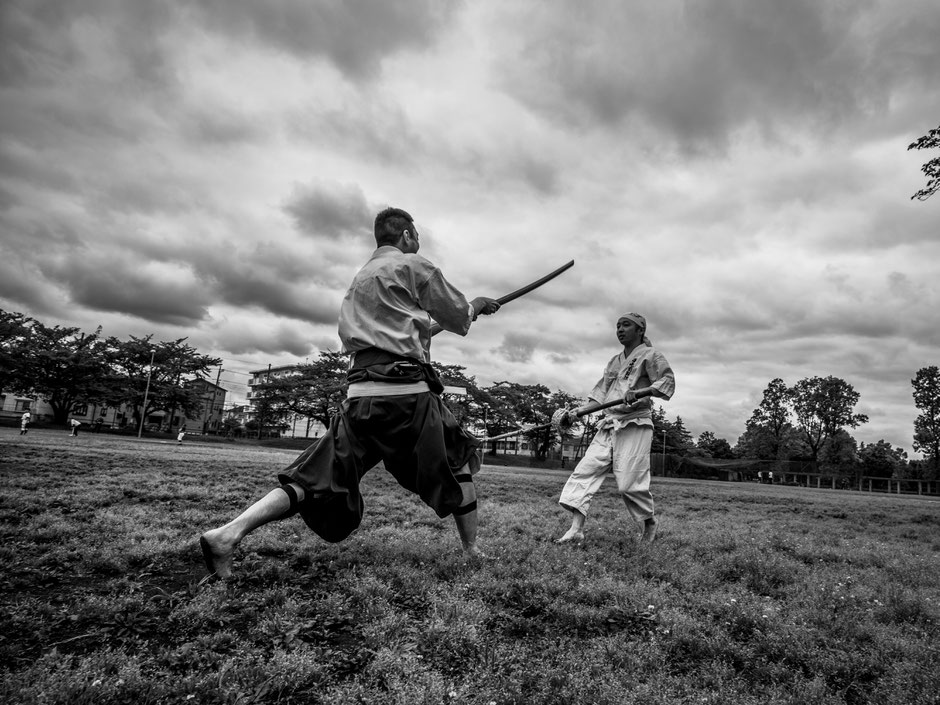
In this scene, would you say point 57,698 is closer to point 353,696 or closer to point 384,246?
point 353,696

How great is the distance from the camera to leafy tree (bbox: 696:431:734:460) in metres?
87.2

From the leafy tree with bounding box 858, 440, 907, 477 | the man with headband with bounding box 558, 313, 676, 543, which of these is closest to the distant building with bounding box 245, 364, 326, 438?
the man with headband with bounding box 558, 313, 676, 543

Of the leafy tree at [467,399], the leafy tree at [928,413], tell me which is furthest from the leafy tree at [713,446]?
the leafy tree at [467,399]

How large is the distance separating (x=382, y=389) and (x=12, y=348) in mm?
55889

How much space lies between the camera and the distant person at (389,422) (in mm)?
3355

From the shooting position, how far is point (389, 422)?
358 centimetres

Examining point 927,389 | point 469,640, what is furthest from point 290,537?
point 927,389

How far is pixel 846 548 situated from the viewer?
19.7ft

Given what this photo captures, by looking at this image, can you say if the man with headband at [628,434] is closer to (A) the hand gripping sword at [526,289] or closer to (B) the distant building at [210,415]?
(A) the hand gripping sword at [526,289]

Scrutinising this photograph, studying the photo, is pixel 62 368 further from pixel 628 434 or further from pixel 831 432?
pixel 831 432

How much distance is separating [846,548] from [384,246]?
583cm

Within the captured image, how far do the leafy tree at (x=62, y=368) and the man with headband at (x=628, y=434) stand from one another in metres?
54.0

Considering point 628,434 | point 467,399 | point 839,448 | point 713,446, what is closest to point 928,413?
point 839,448

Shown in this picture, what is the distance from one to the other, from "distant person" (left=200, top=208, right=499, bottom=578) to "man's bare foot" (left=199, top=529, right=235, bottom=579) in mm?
18
